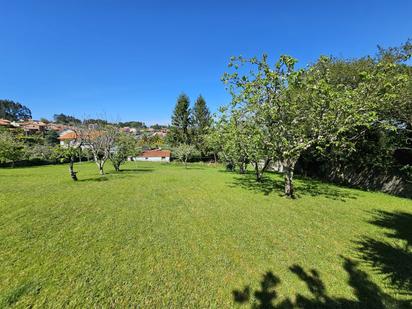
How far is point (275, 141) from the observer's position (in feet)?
30.5

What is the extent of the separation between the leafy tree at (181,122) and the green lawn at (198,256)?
3864 cm

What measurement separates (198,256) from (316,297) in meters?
2.26

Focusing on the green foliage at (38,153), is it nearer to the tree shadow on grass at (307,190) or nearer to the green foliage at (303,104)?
the tree shadow on grass at (307,190)

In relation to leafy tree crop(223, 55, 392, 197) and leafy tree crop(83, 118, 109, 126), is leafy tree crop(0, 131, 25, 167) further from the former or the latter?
leafy tree crop(223, 55, 392, 197)

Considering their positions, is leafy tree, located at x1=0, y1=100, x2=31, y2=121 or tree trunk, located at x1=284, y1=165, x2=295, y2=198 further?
leafy tree, located at x1=0, y1=100, x2=31, y2=121

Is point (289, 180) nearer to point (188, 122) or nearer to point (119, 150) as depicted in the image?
point (119, 150)

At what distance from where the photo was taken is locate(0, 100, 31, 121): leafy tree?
97.8 meters

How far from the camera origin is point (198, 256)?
4.57 m

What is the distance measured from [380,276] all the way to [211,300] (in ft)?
10.9

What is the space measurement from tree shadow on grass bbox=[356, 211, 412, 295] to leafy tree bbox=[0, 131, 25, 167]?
33416 millimetres

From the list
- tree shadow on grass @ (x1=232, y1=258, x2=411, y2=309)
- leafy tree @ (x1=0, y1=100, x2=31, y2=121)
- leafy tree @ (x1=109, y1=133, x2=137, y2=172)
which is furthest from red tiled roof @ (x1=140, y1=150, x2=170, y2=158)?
leafy tree @ (x1=0, y1=100, x2=31, y2=121)

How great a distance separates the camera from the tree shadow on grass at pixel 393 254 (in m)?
3.94

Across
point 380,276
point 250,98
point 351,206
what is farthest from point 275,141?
point 380,276

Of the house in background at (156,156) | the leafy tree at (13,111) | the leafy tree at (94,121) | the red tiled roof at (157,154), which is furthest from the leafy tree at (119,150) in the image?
the leafy tree at (13,111)
